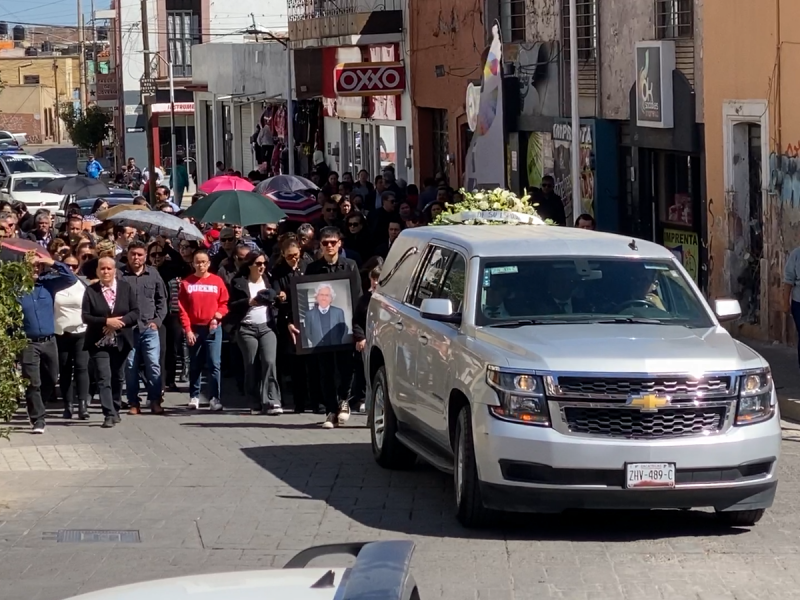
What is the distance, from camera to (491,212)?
43.7 feet

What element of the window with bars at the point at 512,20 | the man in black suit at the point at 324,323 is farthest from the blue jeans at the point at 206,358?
the window with bars at the point at 512,20

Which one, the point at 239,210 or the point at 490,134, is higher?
the point at 490,134

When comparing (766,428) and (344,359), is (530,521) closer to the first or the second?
(766,428)

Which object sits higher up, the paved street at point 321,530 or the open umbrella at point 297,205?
the open umbrella at point 297,205

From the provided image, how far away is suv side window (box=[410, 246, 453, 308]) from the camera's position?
33.4 feet

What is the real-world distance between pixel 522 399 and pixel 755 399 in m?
1.45

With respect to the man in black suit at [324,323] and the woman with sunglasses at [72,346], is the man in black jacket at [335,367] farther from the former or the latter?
the woman with sunglasses at [72,346]

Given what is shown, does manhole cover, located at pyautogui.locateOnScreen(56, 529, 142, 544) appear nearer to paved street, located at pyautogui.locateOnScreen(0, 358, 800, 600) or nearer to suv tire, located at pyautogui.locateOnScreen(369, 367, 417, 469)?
paved street, located at pyautogui.locateOnScreen(0, 358, 800, 600)

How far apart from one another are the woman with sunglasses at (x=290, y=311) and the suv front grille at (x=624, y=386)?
6.17 meters

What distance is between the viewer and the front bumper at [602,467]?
26.9 feet

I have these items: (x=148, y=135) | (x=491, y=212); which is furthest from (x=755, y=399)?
(x=148, y=135)

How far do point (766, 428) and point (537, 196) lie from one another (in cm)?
1383

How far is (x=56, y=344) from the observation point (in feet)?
45.7

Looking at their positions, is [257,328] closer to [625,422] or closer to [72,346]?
[72,346]
